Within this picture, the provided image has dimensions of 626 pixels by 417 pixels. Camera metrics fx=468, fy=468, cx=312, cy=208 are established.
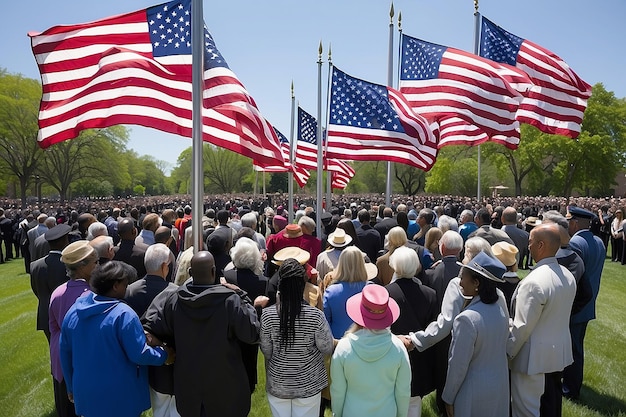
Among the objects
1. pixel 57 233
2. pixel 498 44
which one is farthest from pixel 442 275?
pixel 498 44

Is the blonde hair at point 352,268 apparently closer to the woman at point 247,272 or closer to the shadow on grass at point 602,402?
the woman at point 247,272

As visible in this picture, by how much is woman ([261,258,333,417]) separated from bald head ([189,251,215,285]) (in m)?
0.52

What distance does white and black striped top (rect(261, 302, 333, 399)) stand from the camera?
362cm

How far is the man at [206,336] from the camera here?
11.4 ft

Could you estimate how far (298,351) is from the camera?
3637 millimetres

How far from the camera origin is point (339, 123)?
8891mm

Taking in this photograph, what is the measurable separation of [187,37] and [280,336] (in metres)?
4.34

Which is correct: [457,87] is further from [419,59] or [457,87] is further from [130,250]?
[130,250]

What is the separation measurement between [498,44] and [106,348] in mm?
11234

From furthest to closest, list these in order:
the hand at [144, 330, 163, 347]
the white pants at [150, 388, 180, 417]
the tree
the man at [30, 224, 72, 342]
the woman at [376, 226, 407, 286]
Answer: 1. the tree
2. the woman at [376, 226, 407, 286]
3. the man at [30, 224, 72, 342]
4. the white pants at [150, 388, 180, 417]
5. the hand at [144, 330, 163, 347]

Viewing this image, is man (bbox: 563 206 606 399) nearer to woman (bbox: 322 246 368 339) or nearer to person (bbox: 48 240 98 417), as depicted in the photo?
woman (bbox: 322 246 368 339)

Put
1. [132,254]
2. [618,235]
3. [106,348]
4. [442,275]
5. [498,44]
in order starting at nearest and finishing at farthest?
[106,348] < [442,275] < [132,254] < [498,44] < [618,235]

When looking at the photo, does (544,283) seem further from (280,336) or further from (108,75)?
(108,75)

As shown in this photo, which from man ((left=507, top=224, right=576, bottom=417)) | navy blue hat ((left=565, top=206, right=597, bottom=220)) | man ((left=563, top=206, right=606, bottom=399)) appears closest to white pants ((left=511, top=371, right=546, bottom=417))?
man ((left=507, top=224, right=576, bottom=417))
